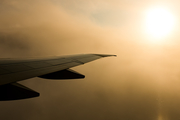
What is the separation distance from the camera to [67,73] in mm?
6512

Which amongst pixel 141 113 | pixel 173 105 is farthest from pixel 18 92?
pixel 141 113

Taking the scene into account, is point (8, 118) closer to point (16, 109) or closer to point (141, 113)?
point (16, 109)

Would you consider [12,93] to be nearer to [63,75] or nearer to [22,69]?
[22,69]

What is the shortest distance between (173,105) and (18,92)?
18548 centimetres

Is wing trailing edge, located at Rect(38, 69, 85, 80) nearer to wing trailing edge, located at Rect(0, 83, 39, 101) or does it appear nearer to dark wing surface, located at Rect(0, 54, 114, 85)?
dark wing surface, located at Rect(0, 54, 114, 85)

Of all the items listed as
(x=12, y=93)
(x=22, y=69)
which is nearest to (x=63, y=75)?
(x=22, y=69)

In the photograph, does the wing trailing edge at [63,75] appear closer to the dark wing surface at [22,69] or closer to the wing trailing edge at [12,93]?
the dark wing surface at [22,69]

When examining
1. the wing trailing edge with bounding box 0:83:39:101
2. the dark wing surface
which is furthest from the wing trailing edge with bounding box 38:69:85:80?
the wing trailing edge with bounding box 0:83:39:101

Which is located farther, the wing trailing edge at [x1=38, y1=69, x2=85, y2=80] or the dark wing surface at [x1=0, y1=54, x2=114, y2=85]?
the wing trailing edge at [x1=38, y1=69, x2=85, y2=80]

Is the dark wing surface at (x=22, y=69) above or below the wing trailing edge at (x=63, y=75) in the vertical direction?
above

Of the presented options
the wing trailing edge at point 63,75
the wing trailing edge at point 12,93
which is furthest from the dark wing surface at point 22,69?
the wing trailing edge at point 63,75

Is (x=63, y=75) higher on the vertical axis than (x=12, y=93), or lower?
higher

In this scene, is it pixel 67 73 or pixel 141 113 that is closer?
pixel 67 73

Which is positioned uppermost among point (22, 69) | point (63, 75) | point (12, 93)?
point (22, 69)
